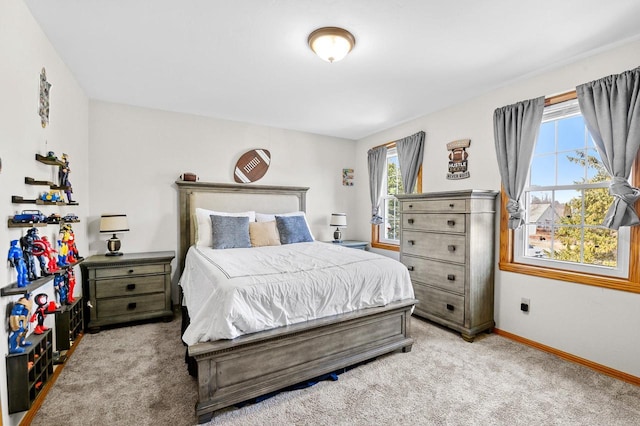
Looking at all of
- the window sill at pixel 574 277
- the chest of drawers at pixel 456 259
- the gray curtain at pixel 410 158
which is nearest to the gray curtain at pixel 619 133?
the window sill at pixel 574 277

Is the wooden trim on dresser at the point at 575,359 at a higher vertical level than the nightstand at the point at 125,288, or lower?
lower

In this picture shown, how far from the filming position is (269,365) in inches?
72.9

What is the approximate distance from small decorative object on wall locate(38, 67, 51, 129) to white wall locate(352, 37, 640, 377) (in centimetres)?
374

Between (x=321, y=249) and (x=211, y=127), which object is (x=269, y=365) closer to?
(x=321, y=249)

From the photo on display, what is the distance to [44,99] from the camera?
2.01m

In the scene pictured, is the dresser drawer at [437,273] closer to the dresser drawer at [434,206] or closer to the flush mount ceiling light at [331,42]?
the dresser drawer at [434,206]

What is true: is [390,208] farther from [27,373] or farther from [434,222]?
[27,373]

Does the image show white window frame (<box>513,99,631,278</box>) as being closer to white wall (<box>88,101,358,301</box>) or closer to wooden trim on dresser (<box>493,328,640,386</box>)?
wooden trim on dresser (<box>493,328,640,386</box>)

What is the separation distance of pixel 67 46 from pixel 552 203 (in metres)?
4.28

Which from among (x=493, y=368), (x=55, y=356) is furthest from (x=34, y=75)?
(x=493, y=368)

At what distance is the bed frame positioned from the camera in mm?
1657

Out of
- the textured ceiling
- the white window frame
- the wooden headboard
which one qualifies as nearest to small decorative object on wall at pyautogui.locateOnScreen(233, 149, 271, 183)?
the wooden headboard

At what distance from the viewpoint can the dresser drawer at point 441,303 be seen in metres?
2.80

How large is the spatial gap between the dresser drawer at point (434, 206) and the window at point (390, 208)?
95 cm
